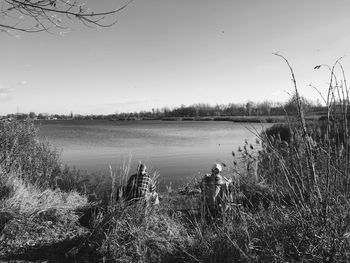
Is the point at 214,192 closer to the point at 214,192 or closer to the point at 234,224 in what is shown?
the point at 214,192

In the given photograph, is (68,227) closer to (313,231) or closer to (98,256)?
(98,256)

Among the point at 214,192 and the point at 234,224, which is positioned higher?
the point at 234,224

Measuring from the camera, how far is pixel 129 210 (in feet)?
16.8

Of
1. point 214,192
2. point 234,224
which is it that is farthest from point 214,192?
point 234,224

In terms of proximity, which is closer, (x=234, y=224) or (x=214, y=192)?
(x=234, y=224)

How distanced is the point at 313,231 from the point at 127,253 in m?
2.29

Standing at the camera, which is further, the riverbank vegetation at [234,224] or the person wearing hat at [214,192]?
the person wearing hat at [214,192]

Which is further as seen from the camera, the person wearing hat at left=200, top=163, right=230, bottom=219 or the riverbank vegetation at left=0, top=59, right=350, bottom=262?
the person wearing hat at left=200, top=163, right=230, bottom=219

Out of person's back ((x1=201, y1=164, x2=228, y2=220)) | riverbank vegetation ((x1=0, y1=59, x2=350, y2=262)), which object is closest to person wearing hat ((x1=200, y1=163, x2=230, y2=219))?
person's back ((x1=201, y1=164, x2=228, y2=220))

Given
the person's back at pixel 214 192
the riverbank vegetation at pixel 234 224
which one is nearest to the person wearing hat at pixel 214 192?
the person's back at pixel 214 192

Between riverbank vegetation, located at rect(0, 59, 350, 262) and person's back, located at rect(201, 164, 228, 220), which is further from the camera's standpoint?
person's back, located at rect(201, 164, 228, 220)

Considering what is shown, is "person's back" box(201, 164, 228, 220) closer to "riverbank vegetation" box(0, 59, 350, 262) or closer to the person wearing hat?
the person wearing hat

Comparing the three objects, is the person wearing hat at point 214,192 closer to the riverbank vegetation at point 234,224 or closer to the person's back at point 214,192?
the person's back at point 214,192

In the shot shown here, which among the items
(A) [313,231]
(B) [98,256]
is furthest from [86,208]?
(A) [313,231]
